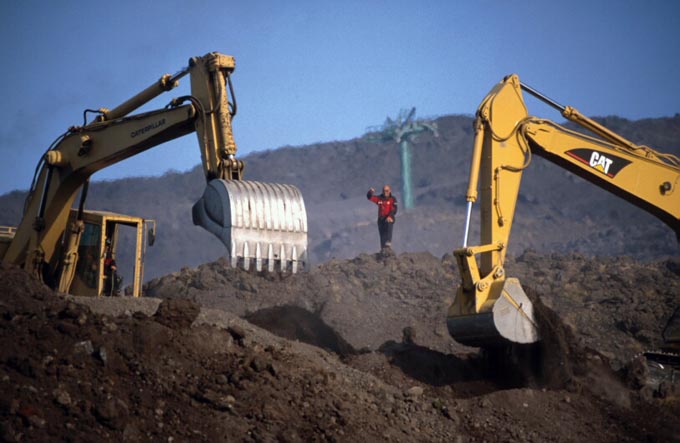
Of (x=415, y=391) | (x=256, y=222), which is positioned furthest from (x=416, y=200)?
(x=415, y=391)

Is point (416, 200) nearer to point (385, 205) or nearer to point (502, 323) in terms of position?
point (385, 205)

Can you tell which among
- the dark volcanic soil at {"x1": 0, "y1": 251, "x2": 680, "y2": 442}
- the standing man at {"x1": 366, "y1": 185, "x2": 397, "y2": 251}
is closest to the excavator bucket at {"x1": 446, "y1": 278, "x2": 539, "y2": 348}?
the dark volcanic soil at {"x1": 0, "y1": 251, "x2": 680, "y2": 442}

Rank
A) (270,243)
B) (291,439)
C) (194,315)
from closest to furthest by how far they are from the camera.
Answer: (291,439) → (194,315) → (270,243)

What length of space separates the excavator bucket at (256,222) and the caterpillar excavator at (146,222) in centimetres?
1

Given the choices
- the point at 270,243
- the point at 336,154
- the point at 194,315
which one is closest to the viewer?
the point at 194,315

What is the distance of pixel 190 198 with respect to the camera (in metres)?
60.3

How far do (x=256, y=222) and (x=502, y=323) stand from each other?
109 inches

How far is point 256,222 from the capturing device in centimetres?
955

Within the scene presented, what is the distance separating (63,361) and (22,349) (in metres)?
0.33

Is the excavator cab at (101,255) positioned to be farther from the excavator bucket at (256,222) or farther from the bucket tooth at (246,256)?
the bucket tooth at (246,256)

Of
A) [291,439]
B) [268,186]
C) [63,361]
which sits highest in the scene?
[268,186]

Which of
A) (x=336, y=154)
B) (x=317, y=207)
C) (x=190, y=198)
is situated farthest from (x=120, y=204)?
(x=336, y=154)

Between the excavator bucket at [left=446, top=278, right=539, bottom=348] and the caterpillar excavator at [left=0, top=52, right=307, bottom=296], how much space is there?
6.14 feet

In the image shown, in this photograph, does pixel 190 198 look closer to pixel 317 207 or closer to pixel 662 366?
pixel 317 207
